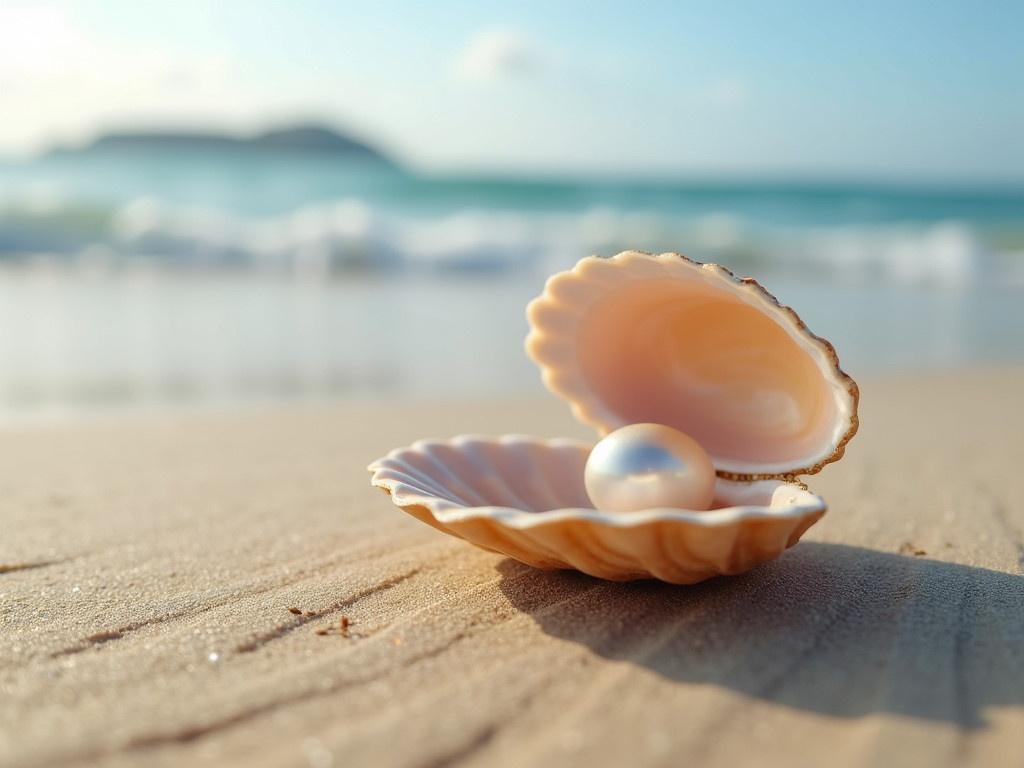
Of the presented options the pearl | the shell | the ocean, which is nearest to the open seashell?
the shell

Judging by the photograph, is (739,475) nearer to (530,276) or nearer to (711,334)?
Answer: (711,334)

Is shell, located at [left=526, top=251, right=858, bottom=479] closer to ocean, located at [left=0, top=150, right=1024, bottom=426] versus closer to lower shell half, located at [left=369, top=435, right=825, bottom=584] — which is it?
lower shell half, located at [left=369, top=435, right=825, bottom=584]

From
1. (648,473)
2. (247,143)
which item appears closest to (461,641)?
(648,473)

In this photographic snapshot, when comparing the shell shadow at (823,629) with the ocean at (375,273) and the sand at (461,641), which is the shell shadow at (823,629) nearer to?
the sand at (461,641)

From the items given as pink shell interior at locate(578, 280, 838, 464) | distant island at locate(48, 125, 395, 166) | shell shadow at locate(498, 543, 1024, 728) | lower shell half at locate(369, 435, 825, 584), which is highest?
distant island at locate(48, 125, 395, 166)

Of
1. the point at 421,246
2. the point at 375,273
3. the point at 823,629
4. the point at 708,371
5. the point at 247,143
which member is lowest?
the point at 823,629

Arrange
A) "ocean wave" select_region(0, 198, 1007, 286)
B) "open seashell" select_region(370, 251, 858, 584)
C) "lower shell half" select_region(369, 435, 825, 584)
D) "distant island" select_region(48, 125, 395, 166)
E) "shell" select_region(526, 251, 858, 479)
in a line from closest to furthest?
"lower shell half" select_region(369, 435, 825, 584)
"open seashell" select_region(370, 251, 858, 584)
"shell" select_region(526, 251, 858, 479)
"ocean wave" select_region(0, 198, 1007, 286)
"distant island" select_region(48, 125, 395, 166)

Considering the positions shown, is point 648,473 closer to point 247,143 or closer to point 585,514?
point 585,514

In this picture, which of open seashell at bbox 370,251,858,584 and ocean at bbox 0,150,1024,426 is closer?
open seashell at bbox 370,251,858,584
